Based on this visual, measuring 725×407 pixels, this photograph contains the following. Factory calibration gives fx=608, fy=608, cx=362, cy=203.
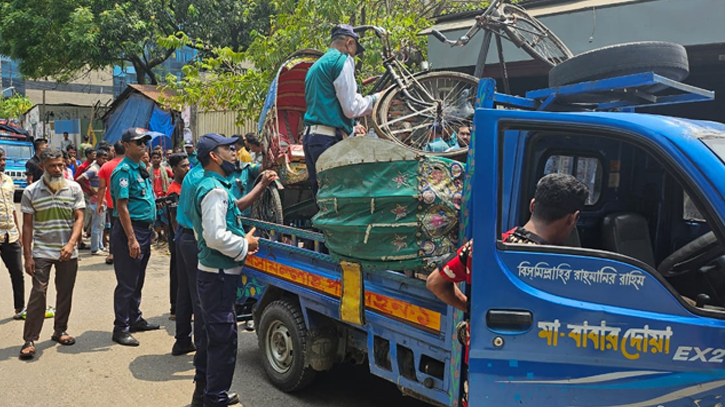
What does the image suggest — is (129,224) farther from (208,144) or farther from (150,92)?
(150,92)

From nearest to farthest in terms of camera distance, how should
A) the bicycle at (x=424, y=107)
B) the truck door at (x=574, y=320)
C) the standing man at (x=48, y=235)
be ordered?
the truck door at (x=574, y=320)
the bicycle at (x=424, y=107)
the standing man at (x=48, y=235)

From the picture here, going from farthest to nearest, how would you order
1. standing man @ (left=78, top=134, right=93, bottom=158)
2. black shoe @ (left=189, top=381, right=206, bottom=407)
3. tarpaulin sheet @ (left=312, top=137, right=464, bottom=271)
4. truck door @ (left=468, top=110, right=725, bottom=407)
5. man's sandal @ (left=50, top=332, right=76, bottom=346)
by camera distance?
standing man @ (left=78, top=134, right=93, bottom=158) → man's sandal @ (left=50, top=332, right=76, bottom=346) → black shoe @ (left=189, top=381, right=206, bottom=407) → tarpaulin sheet @ (left=312, top=137, right=464, bottom=271) → truck door @ (left=468, top=110, right=725, bottom=407)

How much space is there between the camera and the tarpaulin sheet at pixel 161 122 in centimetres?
2053

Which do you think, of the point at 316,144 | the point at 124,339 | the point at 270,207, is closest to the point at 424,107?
the point at 316,144

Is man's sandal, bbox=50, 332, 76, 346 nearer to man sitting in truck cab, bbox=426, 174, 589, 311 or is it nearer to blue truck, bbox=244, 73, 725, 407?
blue truck, bbox=244, 73, 725, 407

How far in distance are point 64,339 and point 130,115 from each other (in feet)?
58.2

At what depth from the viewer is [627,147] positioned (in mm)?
3340

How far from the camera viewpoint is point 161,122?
20.8m

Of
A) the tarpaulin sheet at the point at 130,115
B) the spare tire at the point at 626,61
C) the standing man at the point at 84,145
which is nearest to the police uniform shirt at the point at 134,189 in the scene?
the spare tire at the point at 626,61

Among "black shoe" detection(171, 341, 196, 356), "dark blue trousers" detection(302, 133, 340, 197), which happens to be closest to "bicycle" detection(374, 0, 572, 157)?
"dark blue trousers" detection(302, 133, 340, 197)

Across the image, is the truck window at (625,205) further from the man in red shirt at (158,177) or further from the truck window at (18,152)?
the truck window at (18,152)

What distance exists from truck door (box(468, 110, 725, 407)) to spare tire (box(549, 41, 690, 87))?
62 centimetres

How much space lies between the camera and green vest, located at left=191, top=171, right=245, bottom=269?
Answer: 384 cm

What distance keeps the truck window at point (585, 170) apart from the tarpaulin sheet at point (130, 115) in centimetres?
1978
